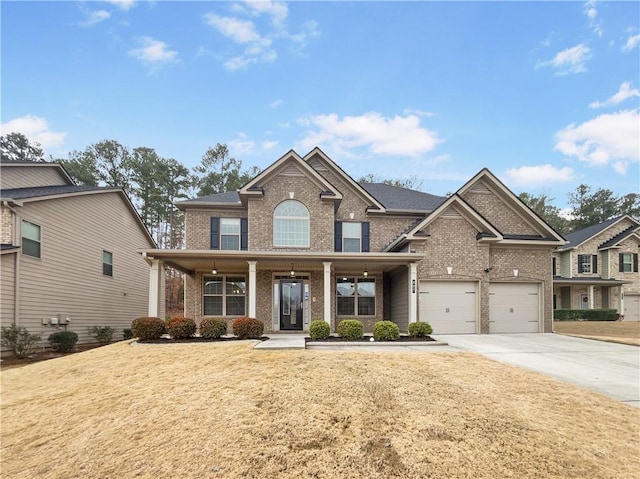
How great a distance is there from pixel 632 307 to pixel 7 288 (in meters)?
35.1

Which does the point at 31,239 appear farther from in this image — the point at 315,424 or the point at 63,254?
the point at 315,424

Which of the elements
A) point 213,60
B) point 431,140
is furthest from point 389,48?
point 431,140

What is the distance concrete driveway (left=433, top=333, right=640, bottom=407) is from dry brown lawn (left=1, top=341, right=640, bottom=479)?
87cm

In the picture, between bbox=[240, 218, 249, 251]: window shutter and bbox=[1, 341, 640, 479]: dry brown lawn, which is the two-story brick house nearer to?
bbox=[240, 218, 249, 251]: window shutter

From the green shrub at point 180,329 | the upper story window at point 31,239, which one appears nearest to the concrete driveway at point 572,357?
the green shrub at point 180,329

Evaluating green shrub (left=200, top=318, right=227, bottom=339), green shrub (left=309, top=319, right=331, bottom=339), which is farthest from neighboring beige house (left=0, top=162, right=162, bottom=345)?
green shrub (left=309, top=319, right=331, bottom=339)

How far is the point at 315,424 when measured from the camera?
529 centimetres

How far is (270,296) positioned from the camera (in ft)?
50.7

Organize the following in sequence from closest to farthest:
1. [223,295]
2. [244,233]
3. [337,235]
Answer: [223,295]
[244,233]
[337,235]

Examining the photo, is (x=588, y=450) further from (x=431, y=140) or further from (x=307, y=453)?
(x=431, y=140)

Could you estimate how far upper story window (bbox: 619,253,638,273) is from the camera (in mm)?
26312

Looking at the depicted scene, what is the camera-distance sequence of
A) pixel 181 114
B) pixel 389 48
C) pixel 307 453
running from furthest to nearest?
pixel 181 114 → pixel 389 48 → pixel 307 453

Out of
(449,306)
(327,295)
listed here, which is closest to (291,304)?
(327,295)

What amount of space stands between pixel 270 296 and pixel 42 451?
34.2ft
